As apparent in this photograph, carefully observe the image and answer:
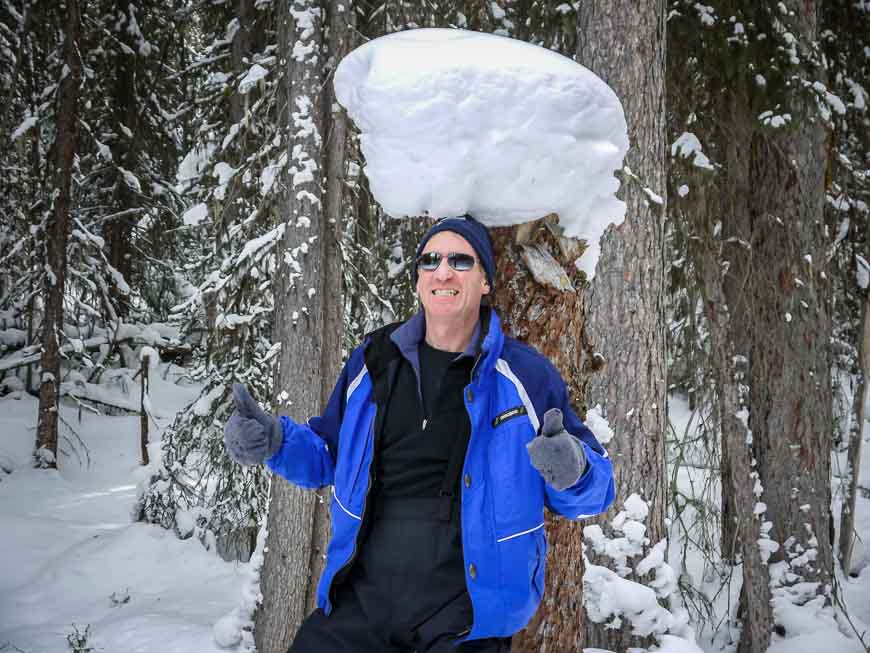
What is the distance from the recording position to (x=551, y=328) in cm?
264

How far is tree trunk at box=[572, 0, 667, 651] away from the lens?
4203 mm

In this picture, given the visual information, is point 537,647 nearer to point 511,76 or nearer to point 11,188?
point 511,76

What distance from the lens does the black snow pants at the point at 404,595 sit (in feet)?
6.91

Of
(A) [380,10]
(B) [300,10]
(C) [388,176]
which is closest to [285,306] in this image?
(B) [300,10]

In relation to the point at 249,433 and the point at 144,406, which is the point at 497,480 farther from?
the point at 144,406

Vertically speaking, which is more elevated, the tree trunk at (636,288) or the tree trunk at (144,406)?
the tree trunk at (636,288)

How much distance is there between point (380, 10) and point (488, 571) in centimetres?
513

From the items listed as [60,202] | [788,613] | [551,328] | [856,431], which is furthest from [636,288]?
[60,202]

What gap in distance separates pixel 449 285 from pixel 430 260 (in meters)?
0.11

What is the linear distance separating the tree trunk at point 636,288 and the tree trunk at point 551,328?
1.52 meters

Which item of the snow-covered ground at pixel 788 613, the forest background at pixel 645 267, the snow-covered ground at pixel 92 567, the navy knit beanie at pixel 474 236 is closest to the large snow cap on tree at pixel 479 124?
the navy knit beanie at pixel 474 236

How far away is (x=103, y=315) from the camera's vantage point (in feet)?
34.5

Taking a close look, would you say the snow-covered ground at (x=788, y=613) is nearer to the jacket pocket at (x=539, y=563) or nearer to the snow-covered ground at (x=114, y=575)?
the snow-covered ground at (x=114, y=575)

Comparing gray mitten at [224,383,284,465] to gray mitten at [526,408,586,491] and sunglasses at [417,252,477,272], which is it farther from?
gray mitten at [526,408,586,491]
